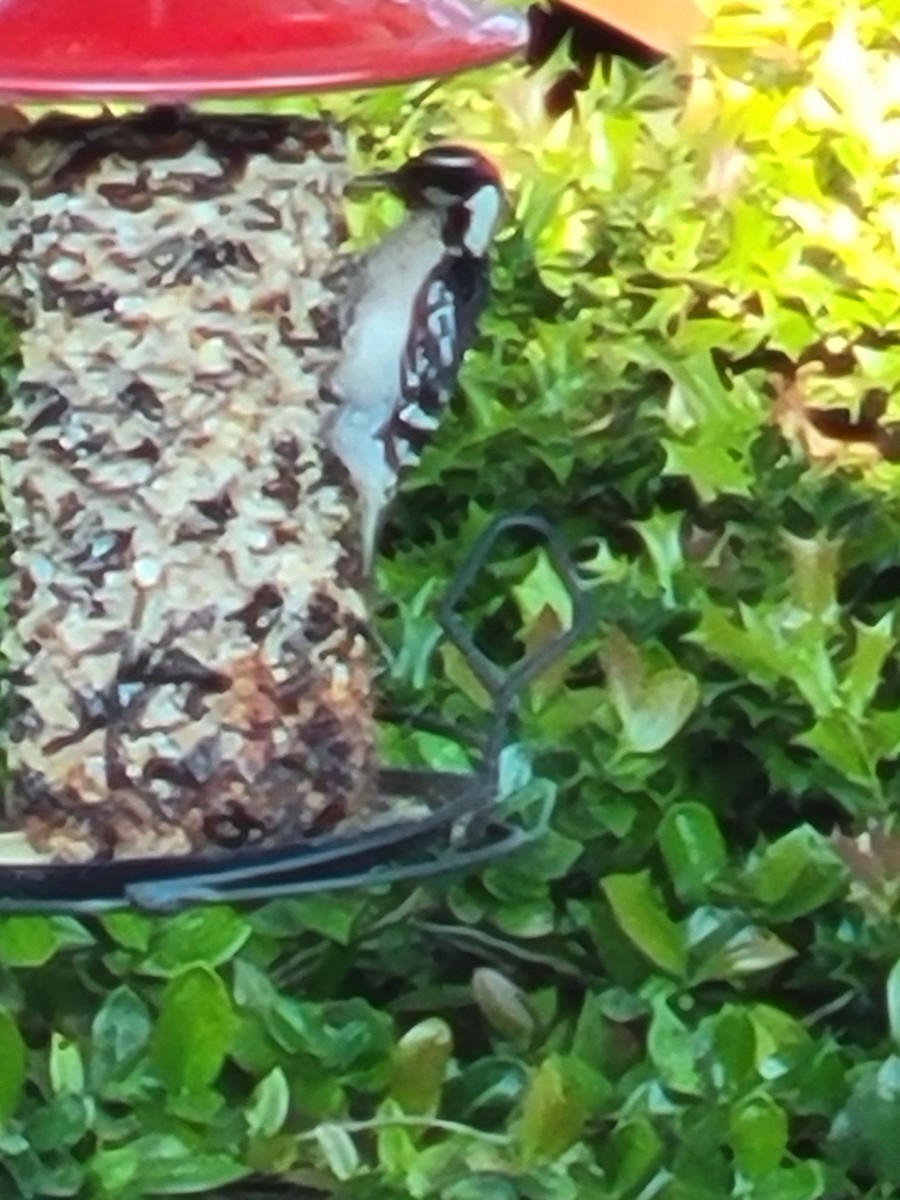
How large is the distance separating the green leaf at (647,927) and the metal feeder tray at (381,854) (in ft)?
0.18

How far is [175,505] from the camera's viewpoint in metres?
1.18

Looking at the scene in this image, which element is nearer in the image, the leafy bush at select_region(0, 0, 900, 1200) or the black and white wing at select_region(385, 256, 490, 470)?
the leafy bush at select_region(0, 0, 900, 1200)

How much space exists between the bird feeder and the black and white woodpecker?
0.7 inches

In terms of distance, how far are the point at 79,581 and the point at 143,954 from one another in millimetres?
202

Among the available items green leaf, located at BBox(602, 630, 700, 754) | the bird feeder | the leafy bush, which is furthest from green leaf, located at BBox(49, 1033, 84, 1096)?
green leaf, located at BBox(602, 630, 700, 754)

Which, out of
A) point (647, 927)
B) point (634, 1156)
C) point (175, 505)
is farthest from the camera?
point (175, 505)

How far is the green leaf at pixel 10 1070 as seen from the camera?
3.26 ft

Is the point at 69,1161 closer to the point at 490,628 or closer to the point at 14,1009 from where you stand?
the point at 14,1009

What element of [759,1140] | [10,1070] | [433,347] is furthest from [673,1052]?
[433,347]

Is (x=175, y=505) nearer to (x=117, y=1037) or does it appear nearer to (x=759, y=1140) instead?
(x=117, y=1037)

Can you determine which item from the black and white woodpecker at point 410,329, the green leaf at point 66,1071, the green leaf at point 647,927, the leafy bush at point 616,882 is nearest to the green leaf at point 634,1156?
the leafy bush at point 616,882

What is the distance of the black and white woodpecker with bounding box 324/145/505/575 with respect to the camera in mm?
1228

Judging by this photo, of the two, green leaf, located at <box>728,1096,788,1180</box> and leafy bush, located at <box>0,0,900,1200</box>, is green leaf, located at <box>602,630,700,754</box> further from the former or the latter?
green leaf, located at <box>728,1096,788,1180</box>

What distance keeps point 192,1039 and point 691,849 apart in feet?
0.81
